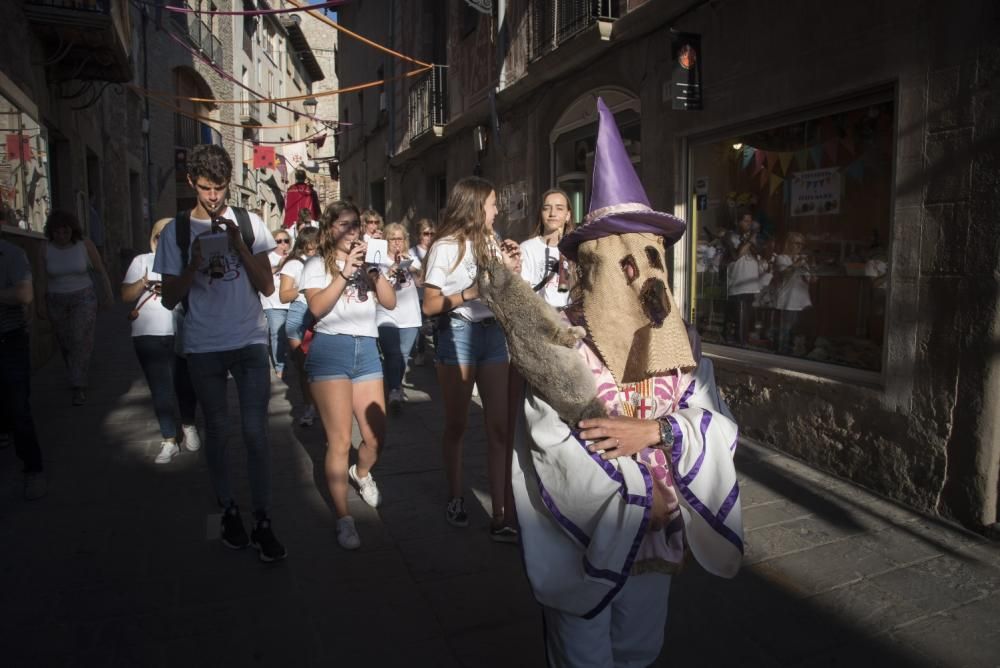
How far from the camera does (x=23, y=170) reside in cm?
810

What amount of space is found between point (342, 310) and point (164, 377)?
7.93 feet

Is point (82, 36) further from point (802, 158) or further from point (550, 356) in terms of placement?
point (550, 356)

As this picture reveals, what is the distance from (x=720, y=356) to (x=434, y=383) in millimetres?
3417

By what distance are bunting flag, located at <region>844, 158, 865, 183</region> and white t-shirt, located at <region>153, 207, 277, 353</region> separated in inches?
155

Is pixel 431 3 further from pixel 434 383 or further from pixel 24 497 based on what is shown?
pixel 24 497

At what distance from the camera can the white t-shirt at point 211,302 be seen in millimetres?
3262

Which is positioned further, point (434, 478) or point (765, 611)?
point (434, 478)

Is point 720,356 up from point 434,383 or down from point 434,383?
up

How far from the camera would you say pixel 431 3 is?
46.1ft

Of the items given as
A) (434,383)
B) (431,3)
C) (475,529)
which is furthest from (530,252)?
(431,3)

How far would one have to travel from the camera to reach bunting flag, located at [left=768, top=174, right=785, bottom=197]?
5.38 meters

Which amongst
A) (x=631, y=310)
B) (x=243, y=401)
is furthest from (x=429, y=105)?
(x=631, y=310)

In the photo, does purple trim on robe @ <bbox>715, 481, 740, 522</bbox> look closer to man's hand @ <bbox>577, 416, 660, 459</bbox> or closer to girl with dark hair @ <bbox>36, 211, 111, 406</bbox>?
man's hand @ <bbox>577, 416, 660, 459</bbox>

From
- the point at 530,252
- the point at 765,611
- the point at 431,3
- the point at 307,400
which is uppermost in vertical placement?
the point at 431,3
